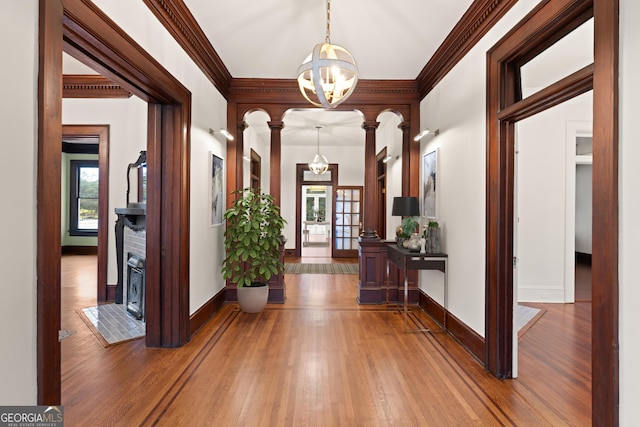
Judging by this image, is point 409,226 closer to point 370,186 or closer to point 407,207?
point 407,207

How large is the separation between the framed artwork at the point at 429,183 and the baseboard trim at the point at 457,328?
1.13 m

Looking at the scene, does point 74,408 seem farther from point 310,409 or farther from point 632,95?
point 632,95

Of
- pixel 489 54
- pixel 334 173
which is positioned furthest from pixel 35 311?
pixel 334 173

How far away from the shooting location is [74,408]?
2471 millimetres

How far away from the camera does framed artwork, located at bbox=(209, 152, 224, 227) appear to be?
4.49 meters

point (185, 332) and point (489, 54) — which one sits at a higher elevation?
point (489, 54)

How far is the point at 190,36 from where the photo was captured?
365 centimetres

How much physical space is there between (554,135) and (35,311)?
6.09 m

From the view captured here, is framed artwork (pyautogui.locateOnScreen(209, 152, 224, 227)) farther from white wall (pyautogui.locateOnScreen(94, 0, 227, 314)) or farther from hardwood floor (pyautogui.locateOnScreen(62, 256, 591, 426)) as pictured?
hardwood floor (pyautogui.locateOnScreen(62, 256, 591, 426))

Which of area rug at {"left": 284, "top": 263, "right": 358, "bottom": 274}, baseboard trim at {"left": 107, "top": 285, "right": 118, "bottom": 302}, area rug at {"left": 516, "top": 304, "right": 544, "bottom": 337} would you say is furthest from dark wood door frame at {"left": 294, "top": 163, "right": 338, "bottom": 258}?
area rug at {"left": 516, "top": 304, "right": 544, "bottom": 337}

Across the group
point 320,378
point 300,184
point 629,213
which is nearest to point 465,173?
point 629,213

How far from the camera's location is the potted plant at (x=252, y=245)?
15.1ft

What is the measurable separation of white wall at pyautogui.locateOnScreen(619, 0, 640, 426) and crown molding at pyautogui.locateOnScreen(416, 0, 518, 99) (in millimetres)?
1324

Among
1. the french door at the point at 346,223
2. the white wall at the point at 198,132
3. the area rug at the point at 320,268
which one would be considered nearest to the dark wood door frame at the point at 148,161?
the white wall at the point at 198,132
